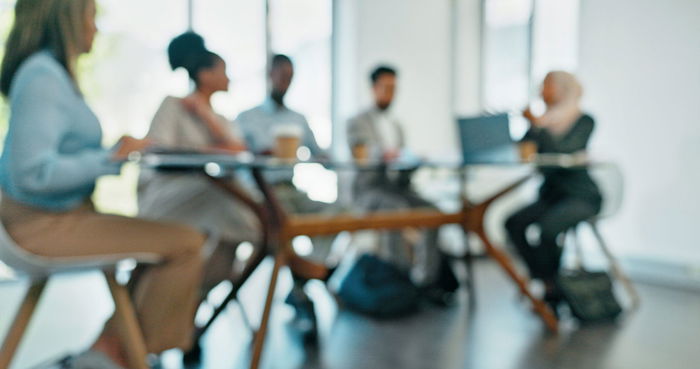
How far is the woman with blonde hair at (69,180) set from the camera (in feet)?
5.33

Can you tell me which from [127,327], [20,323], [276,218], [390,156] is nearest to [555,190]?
[390,156]

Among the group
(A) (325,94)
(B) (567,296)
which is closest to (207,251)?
(B) (567,296)

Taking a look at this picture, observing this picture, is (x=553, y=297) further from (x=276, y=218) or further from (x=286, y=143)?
(x=286, y=143)

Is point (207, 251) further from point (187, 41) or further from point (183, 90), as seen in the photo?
point (183, 90)

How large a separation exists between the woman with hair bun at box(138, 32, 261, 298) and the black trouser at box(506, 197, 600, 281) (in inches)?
59.5

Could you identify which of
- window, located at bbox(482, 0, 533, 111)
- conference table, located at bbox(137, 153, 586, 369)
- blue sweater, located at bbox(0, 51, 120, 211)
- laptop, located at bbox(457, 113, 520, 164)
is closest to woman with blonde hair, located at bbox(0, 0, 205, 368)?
blue sweater, located at bbox(0, 51, 120, 211)

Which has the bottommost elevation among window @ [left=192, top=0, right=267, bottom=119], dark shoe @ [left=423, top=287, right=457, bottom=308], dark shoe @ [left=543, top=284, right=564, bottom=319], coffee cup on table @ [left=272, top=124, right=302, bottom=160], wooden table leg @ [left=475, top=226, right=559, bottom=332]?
dark shoe @ [left=423, top=287, right=457, bottom=308]

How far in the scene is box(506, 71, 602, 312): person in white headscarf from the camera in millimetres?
3240

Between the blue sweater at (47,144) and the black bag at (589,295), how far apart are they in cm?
228

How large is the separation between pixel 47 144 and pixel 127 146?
0.20 meters

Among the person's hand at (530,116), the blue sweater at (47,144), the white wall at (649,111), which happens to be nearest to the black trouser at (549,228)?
the person's hand at (530,116)

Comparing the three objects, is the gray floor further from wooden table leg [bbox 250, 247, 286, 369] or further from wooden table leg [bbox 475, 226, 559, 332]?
wooden table leg [bbox 250, 247, 286, 369]

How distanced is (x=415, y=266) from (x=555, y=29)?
8.43ft

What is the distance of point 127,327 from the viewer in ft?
5.71
